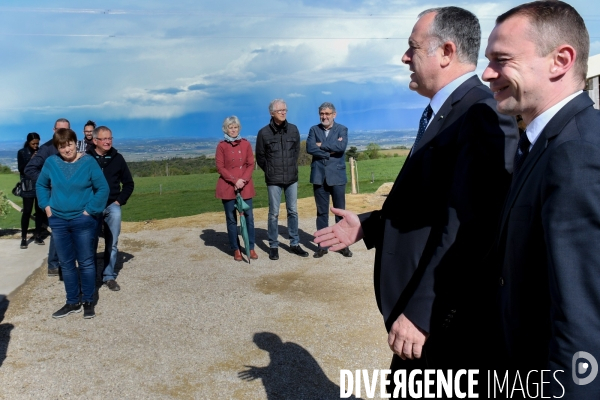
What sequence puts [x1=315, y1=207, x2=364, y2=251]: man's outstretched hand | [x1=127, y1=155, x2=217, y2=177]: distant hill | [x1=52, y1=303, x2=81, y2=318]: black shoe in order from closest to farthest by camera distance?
1. [x1=315, y1=207, x2=364, y2=251]: man's outstretched hand
2. [x1=52, y1=303, x2=81, y2=318]: black shoe
3. [x1=127, y1=155, x2=217, y2=177]: distant hill

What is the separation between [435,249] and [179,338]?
3.93 metres

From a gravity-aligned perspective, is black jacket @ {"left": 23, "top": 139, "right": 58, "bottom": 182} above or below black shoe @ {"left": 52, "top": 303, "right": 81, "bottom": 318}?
above

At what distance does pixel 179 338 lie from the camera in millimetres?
5711

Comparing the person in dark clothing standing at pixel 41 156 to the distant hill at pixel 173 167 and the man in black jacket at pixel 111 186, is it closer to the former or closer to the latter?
the man in black jacket at pixel 111 186

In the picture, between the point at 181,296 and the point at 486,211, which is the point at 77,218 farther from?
the point at 486,211

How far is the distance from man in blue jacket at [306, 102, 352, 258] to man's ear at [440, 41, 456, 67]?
20.6ft

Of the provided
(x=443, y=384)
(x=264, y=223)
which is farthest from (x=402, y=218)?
(x=264, y=223)

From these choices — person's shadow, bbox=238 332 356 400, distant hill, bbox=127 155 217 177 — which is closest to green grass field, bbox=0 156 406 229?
distant hill, bbox=127 155 217 177

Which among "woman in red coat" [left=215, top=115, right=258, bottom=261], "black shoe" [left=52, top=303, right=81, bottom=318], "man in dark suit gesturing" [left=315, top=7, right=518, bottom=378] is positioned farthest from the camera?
"woman in red coat" [left=215, top=115, right=258, bottom=261]

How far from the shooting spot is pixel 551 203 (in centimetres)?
158

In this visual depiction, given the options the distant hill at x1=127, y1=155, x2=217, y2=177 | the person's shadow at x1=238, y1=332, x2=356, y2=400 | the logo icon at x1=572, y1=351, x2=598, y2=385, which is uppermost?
the logo icon at x1=572, y1=351, x2=598, y2=385

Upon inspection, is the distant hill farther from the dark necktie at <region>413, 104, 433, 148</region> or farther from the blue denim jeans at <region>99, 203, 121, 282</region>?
Answer: the dark necktie at <region>413, 104, 433, 148</region>

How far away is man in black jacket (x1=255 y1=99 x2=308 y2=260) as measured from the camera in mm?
8789

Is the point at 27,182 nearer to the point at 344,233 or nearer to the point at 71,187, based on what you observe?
the point at 71,187
